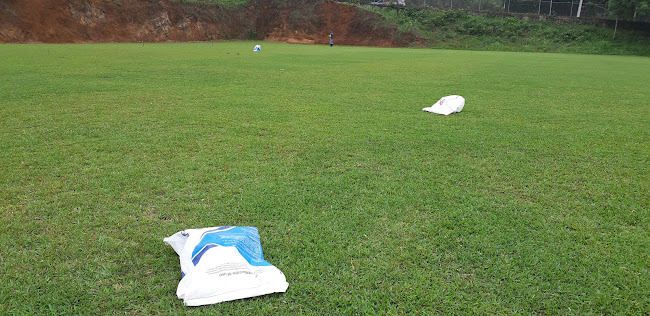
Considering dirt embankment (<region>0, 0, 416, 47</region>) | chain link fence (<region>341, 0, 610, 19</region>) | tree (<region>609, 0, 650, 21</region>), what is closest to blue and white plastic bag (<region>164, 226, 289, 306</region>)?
dirt embankment (<region>0, 0, 416, 47</region>)

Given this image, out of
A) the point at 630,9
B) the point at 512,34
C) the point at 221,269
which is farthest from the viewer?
the point at 512,34

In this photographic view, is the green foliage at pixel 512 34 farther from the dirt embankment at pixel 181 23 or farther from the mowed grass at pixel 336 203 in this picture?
the mowed grass at pixel 336 203

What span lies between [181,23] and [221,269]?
28.7 metres

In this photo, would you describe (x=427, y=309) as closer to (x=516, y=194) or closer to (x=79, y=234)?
(x=516, y=194)

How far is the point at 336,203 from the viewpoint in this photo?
8.33 ft

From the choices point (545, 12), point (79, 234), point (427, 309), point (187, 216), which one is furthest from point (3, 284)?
point (545, 12)

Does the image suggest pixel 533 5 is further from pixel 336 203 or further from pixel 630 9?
pixel 336 203

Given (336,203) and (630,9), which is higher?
(630,9)

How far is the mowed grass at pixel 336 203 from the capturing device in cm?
174

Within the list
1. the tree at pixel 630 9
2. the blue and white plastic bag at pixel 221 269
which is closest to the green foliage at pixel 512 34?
the tree at pixel 630 9

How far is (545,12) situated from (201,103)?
3492 centimetres

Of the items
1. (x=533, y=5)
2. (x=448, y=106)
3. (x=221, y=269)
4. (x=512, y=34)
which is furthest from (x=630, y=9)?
(x=221, y=269)

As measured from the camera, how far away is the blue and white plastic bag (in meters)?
1.67

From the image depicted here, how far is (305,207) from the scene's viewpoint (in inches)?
97.3
